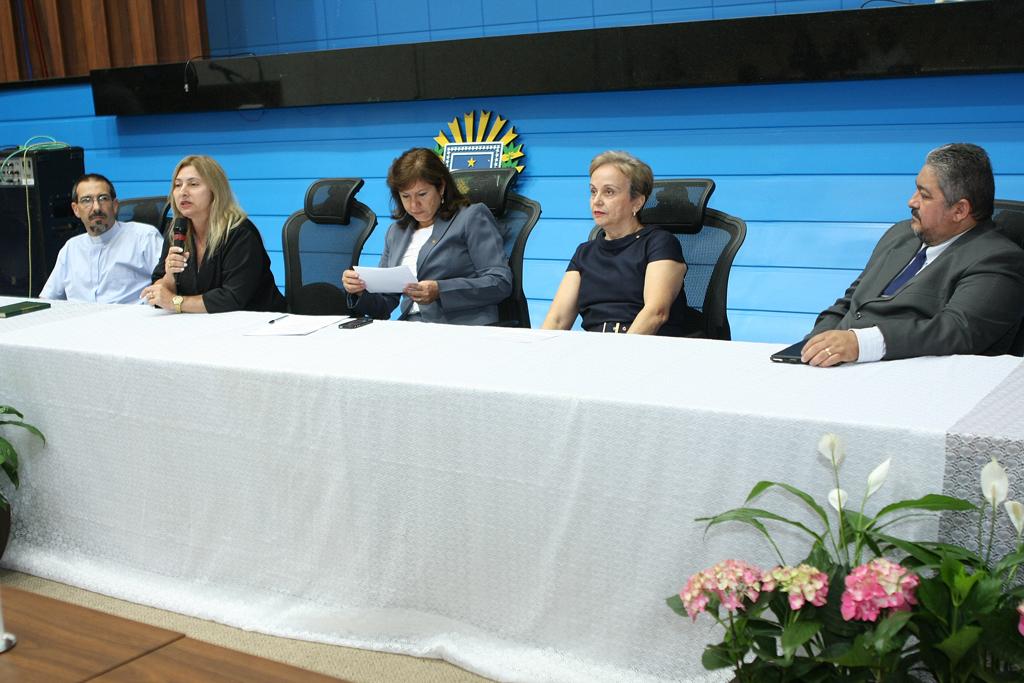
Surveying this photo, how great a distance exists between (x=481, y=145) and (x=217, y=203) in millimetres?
1660

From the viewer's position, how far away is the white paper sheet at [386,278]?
9.85 feet

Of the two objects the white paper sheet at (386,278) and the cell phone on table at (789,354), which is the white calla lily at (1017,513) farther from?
the white paper sheet at (386,278)

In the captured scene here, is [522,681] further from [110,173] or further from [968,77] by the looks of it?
[110,173]

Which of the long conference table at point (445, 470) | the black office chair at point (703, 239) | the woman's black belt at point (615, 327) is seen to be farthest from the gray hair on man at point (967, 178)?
the woman's black belt at point (615, 327)

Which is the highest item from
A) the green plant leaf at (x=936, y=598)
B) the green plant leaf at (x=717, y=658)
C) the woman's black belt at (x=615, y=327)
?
the woman's black belt at (x=615, y=327)

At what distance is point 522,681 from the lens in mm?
1955

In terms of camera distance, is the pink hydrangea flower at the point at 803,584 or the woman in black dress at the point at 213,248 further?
the woman in black dress at the point at 213,248

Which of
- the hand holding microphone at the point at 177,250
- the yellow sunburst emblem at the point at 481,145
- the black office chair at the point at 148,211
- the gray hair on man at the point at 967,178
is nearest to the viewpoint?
the gray hair on man at the point at 967,178

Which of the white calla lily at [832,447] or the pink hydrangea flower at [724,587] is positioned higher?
the white calla lily at [832,447]

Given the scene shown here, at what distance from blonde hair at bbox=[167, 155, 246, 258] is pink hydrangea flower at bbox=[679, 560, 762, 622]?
6.93 ft

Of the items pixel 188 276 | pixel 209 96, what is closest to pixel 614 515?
pixel 188 276

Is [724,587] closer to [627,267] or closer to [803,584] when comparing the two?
[803,584]

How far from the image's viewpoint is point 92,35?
18.6ft

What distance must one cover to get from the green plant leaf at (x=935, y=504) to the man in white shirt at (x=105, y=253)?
2.98 m
